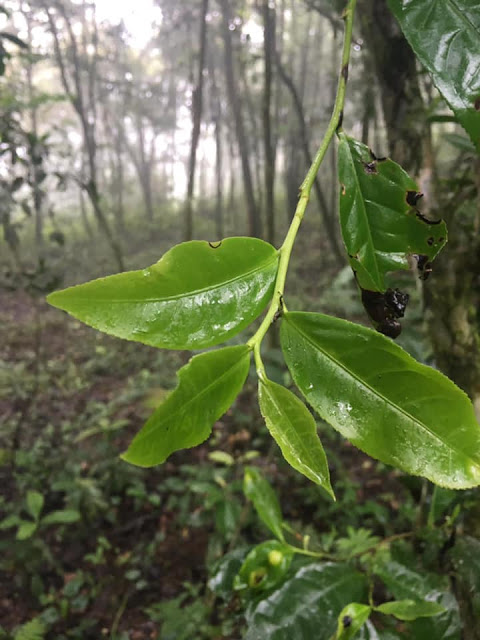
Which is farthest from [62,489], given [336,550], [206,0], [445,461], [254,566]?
[206,0]

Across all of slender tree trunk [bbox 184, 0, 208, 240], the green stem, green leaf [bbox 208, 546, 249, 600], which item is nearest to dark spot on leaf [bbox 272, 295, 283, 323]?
the green stem

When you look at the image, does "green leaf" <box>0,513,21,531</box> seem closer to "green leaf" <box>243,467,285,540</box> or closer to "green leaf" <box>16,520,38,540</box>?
"green leaf" <box>16,520,38,540</box>

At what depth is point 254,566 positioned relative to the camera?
0.80m

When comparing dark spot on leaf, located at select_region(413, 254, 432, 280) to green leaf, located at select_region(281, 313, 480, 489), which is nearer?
green leaf, located at select_region(281, 313, 480, 489)

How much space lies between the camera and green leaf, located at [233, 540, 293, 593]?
0.78m

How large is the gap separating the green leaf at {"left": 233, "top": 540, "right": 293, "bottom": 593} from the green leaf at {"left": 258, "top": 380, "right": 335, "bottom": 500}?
1.68 ft

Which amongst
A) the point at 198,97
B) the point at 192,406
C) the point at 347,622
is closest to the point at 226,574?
the point at 347,622

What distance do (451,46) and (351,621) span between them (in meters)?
0.70

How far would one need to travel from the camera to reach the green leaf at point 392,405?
34 cm

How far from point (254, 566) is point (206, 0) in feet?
17.6

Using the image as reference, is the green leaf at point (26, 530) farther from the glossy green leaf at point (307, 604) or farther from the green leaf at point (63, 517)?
the glossy green leaf at point (307, 604)

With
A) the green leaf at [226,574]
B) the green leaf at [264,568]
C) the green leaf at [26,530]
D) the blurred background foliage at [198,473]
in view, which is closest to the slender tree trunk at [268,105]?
the blurred background foliage at [198,473]

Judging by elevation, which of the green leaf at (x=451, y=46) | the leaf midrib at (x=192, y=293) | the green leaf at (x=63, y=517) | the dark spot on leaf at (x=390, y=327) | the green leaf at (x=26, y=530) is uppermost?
the green leaf at (x=451, y=46)

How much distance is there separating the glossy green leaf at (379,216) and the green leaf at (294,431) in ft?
0.44
